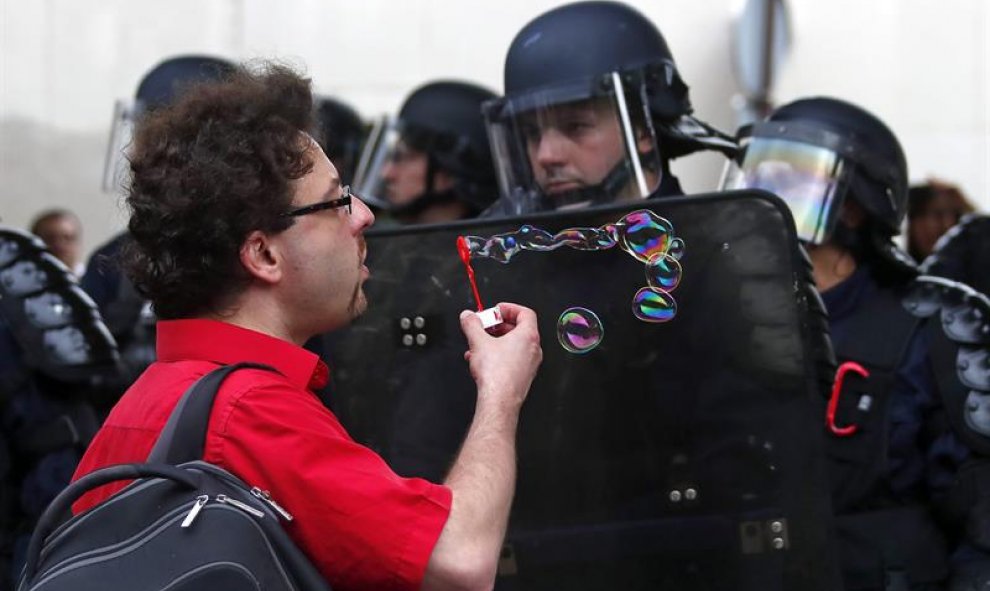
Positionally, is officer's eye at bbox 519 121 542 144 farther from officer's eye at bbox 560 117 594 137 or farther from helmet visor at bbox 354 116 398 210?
helmet visor at bbox 354 116 398 210

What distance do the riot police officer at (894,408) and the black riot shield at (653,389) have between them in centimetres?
53

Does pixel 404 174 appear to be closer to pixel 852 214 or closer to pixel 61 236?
pixel 852 214

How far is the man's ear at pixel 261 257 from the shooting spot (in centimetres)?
225

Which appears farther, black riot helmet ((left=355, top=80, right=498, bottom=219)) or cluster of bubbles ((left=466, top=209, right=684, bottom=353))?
black riot helmet ((left=355, top=80, right=498, bottom=219))

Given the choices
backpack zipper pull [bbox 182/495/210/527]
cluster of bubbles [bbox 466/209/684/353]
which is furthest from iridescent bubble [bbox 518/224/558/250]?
backpack zipper pull [bbox 182/495/210/527]

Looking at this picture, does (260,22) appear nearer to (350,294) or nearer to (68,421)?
(68,421)

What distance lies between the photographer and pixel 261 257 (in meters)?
2.27

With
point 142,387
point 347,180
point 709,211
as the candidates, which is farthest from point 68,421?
point 347,180

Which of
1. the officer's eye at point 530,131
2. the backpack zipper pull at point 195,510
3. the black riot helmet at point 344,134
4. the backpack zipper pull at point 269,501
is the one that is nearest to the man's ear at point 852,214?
the officer's eye at point 530,131

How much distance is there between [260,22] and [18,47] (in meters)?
1.31

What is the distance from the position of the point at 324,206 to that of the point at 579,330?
0.55m

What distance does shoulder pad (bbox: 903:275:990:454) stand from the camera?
3029 mm

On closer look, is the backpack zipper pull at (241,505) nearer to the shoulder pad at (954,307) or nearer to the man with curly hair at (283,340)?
the man with curly hair at (283,340)

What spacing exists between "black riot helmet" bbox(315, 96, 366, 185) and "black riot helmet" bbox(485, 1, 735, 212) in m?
2.71
